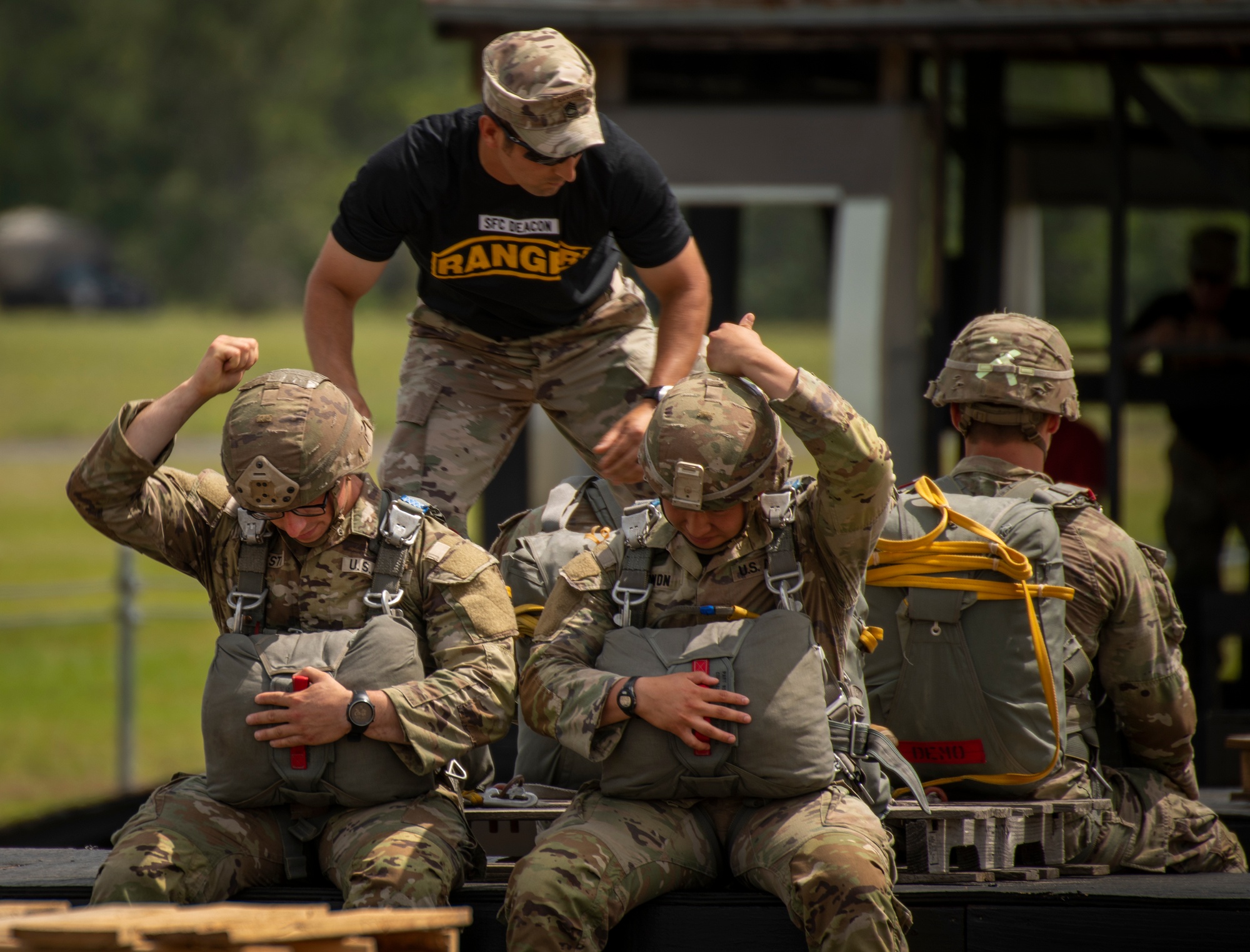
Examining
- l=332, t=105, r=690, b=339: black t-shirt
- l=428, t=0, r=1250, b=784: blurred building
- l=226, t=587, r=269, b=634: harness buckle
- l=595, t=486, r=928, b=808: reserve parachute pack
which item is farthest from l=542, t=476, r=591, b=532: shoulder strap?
l=428, t=0, r=1250, b=784: blurred building

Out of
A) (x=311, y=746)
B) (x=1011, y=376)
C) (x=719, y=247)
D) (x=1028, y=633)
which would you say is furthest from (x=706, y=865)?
(x=719, y=247)

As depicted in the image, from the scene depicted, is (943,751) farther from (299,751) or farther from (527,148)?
(527,148)

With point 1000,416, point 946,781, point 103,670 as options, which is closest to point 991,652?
point 946,781

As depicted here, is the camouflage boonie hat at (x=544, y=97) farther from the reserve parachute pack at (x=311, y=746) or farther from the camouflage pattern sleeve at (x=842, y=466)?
the reserve parachute pack at (x=311, y=746)

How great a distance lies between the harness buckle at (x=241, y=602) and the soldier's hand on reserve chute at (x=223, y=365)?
1.03 feet

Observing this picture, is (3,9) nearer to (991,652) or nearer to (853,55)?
(853,55)

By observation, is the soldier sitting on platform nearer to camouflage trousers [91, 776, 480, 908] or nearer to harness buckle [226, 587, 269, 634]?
camouflage trousers [91, 776, 480, 908]

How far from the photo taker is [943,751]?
3.93 meters

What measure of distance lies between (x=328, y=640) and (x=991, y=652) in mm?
1548

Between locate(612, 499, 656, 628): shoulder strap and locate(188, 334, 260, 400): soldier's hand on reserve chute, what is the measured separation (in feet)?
2.97

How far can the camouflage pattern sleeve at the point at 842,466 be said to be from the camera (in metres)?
3.29

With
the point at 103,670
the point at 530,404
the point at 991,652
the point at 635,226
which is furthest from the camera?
the point at 103,670

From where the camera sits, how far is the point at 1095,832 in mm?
3943

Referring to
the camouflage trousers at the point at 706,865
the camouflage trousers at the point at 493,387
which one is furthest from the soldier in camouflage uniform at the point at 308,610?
the camouflage trousers at the point at 493,387
